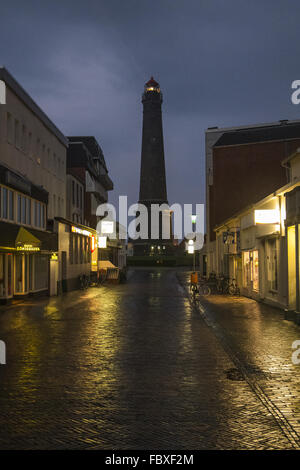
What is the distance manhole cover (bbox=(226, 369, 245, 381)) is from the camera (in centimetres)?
880

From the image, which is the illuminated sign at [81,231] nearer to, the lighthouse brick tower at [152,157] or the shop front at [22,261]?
the shop front at [22,261]

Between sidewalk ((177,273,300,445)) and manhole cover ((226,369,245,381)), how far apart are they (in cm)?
9

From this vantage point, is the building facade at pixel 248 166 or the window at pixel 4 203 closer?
the window at pixel 4 203

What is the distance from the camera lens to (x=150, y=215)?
89688mm

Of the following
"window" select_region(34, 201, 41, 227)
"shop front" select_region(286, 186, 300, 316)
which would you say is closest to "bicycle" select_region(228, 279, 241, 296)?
"shop front" select_region(286, 186, 300, 316)

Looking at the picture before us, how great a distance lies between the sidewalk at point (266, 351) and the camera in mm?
7082

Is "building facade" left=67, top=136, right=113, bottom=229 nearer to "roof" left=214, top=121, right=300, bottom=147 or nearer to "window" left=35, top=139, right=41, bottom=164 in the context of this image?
"roof" left=214, top=121, right=300, bottom=147

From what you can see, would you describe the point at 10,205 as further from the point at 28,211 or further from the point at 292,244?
the point at 292,244

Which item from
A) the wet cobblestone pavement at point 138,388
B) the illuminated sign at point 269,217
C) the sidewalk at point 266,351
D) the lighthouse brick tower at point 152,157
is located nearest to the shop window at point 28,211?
the sidewalk at point 266,351

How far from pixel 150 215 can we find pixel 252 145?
43.1 metres

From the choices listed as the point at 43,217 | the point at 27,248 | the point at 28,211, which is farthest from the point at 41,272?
the point at 27,248

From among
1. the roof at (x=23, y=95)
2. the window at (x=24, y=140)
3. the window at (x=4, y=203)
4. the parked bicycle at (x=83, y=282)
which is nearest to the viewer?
the window at (x=4, y=203)

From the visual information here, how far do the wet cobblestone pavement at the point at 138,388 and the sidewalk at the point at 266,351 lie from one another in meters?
0.04
